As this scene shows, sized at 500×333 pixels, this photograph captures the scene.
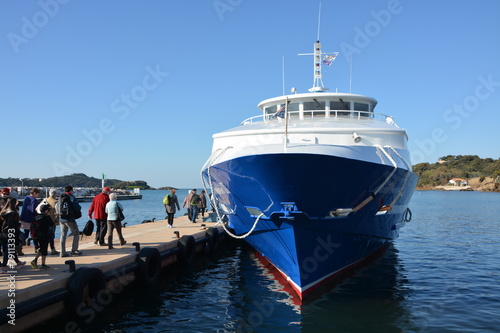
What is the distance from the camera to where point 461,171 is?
146625 mm

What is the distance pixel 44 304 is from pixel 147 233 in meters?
8.18

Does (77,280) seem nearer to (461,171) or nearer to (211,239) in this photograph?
(211,239)

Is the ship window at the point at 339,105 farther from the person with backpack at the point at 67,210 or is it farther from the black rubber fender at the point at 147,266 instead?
the person with backpack at the point at 67,210

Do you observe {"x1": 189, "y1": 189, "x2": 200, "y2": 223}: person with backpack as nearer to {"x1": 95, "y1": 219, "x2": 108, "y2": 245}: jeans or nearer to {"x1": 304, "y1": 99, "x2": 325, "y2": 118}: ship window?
{"x1": 95, "y1": 219, "x2": 108, "y2": 245}: jeans

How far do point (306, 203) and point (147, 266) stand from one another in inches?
186

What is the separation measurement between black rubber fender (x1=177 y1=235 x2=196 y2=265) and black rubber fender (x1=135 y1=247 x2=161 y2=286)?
6.55 ft

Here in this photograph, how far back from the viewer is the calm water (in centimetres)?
775

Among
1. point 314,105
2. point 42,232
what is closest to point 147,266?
point 42,232

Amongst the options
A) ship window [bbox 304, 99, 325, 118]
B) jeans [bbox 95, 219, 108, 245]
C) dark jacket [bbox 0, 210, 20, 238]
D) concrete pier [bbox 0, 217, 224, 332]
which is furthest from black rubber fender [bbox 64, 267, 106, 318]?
ship window [bbox 304, 99, 325, 118]

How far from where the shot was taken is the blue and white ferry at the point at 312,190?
8398 millimetres

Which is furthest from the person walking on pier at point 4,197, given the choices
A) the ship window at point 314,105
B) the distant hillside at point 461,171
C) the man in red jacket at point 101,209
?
the distant hillside at point 461,171

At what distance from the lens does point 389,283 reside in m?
11.0

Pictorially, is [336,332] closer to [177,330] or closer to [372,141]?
[177,330]

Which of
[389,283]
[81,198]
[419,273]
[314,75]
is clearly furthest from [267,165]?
[81,198]
